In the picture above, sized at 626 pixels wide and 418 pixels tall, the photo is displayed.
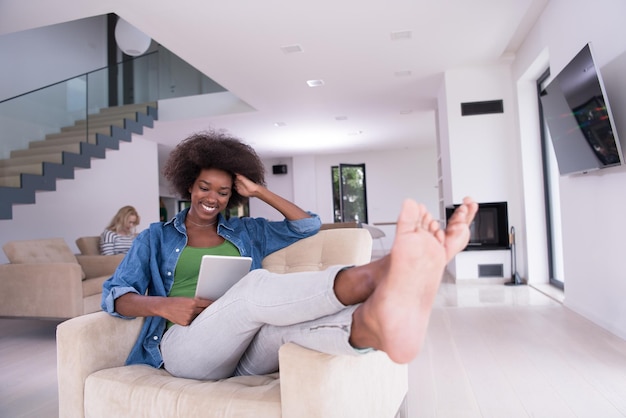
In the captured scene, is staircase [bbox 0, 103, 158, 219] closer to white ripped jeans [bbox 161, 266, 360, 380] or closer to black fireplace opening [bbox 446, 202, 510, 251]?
white ripped jeans [bbox 161, 266, 360, 380]

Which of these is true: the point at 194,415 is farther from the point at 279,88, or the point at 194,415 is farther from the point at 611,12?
the point at 279,88

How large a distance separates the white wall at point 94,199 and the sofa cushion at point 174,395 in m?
5.64

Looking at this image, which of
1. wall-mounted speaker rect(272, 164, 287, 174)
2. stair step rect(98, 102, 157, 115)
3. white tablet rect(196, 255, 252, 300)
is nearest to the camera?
white tablet rect(196, 255, 252, 300)

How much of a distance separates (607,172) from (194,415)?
305 cm

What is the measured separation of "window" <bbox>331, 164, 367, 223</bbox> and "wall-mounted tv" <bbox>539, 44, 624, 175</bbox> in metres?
8.42

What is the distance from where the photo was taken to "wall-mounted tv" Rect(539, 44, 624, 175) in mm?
2783

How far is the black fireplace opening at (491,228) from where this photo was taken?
5543mm

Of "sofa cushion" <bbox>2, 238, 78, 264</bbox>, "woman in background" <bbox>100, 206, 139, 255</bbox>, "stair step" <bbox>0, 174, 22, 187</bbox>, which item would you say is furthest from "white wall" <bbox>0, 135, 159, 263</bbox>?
"sofa cushion" <bbox>2, 238, 78, 264</bbox>

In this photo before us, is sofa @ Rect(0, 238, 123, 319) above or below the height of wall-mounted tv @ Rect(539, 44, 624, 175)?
below

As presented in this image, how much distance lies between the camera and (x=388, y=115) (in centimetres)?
816

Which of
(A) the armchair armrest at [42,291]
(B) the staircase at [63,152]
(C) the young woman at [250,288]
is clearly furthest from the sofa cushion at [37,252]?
(C) the young woman at [250,288]

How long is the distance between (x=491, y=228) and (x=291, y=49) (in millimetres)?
3176

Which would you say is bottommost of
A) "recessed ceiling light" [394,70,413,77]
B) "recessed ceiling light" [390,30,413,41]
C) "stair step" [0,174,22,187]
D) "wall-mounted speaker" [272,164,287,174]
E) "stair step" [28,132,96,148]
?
"stair step" [0,174,22,187]

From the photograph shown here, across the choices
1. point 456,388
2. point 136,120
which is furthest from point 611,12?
point 136,120
